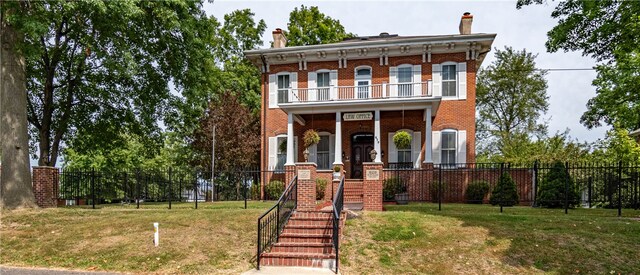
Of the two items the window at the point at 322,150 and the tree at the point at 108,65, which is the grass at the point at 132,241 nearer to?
the tree at the point at 108,65

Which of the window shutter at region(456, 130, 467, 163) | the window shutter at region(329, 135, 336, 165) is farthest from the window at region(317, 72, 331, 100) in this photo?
the window shutter at region(456, 130, 467, 163)

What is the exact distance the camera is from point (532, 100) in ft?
109

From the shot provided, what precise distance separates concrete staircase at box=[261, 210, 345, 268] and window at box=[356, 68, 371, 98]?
416 inches

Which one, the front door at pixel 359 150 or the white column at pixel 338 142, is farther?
the front door at pixel 359 150

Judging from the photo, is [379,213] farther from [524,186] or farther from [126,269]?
[524,186]

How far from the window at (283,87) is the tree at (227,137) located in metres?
4.04

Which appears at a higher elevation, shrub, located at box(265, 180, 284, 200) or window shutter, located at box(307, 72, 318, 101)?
window shutter, located at box(307, 72, 318, 101)

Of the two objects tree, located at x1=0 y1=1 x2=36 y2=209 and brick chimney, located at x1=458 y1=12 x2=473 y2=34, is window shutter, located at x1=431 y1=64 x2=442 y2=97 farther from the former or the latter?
tree, located at x1=0 y1=1 x2=36 y2=209

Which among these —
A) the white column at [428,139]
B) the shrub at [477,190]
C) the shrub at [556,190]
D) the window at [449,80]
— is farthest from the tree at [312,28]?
the shrub at [556,190]

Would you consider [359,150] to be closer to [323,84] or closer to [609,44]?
[323,84]

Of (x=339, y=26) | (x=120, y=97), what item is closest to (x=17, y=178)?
(x=120, y=97)

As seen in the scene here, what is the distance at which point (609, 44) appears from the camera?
1705cm

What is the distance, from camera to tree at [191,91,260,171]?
23.9 m

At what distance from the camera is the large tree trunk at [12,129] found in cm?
1329
